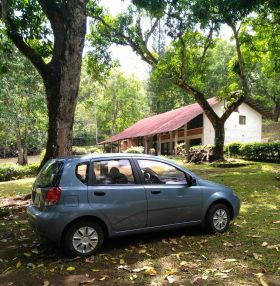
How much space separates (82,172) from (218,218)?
2.86 metres

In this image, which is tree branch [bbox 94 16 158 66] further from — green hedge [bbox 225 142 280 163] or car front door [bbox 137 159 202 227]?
car front door [bbox 137 159 202 227]

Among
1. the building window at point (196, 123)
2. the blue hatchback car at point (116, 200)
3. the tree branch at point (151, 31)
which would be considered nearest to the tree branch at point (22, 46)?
the blue hatchback car at point (116, 200)

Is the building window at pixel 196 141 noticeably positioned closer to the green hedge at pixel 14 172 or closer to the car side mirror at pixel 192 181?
the green hedge at pixel 14 172

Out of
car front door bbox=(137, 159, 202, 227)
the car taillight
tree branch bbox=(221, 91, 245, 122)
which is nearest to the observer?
the car taillight

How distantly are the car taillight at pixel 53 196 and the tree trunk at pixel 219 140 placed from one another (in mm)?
17435

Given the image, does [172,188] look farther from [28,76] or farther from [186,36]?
[28,76]

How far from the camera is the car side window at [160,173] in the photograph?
654 cm

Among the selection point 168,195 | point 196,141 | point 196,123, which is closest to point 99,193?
point 168,195

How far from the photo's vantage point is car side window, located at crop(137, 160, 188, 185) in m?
6.54

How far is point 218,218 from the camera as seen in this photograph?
22.9 ft

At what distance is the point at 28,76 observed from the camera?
2844 cm

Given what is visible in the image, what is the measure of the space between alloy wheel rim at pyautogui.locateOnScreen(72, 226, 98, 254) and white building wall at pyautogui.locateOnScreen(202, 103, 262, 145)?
2956cm

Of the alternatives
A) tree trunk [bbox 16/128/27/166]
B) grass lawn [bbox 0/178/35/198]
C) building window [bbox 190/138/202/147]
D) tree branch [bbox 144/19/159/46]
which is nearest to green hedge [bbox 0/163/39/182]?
grass lawn [bbox 0/178/35/198]

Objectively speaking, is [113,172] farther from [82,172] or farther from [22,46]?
[22,46]
